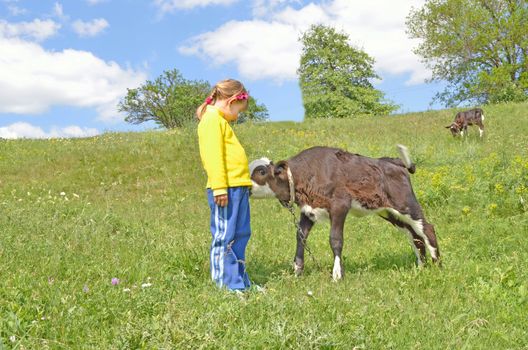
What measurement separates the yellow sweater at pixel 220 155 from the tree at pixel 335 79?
45714mm

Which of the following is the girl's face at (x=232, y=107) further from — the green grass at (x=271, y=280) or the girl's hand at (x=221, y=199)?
the green grass at (x=271, y=280)

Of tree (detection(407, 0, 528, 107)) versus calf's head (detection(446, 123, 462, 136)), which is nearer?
calf's head (detection(446, 123, 462, 136))

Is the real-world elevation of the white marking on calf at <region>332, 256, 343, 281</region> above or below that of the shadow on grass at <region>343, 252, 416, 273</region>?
above

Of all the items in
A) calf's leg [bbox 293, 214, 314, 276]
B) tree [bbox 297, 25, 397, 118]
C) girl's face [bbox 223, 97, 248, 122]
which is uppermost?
tree [bbox 297, 25, 397, 118]

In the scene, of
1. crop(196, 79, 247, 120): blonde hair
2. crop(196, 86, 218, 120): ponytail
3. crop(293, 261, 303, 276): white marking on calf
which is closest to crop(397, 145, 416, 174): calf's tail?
crop(293, 261, 303, 276): white marking on calf

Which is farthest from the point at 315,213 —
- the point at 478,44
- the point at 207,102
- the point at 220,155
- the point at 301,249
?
the point at 478,44

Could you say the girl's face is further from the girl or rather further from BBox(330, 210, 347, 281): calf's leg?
BBox(330, 210, 347, 281): calf's leg

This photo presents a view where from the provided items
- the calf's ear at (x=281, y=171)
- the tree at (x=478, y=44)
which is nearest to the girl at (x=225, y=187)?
the calf's ear at (x=281, y=171)

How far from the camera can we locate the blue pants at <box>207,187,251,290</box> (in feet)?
17.0

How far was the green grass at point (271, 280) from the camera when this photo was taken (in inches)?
140

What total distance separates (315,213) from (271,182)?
2.00 ft

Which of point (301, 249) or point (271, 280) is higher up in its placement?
point (301, 249)

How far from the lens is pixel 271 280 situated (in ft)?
18.3

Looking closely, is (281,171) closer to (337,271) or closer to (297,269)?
(297,269)
